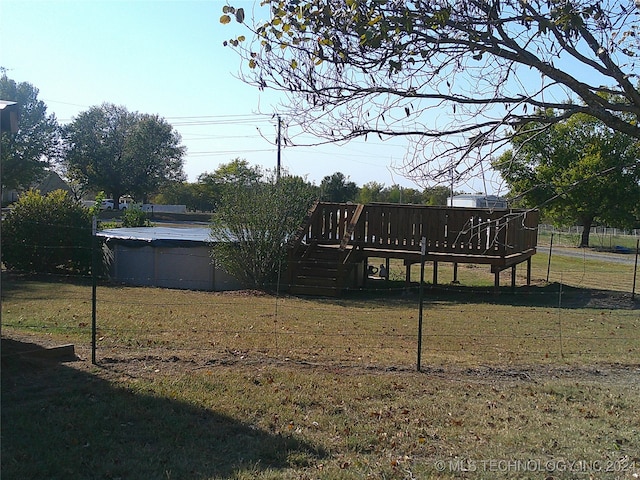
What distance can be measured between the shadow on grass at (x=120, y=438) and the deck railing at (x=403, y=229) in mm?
13305

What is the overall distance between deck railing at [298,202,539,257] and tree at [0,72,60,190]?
85.4 feet

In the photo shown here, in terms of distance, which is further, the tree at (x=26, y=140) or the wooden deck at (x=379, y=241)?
the tree at (x=26, y=140)

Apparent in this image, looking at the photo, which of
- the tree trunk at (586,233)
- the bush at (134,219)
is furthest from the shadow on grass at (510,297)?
the tree trunk at (586,233)

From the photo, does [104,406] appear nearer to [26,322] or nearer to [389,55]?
[389,55]

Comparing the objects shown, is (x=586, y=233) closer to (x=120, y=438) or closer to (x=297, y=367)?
(x=297, y=367)

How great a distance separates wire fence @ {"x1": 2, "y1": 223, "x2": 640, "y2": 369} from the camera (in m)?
8.75

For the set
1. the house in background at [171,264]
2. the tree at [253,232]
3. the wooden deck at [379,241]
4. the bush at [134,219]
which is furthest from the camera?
the bush at [134,219]

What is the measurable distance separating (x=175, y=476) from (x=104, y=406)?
160 centimetres

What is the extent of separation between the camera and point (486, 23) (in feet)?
19.6

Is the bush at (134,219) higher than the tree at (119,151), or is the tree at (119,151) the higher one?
Result: the tree at (119,151)

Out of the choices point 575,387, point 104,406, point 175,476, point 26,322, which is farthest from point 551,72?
point 26,322

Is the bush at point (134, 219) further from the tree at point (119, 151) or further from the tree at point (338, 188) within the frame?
the tree at point (119, 151)

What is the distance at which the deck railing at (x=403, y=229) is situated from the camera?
1836 centimetres

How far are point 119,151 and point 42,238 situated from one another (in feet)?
135
